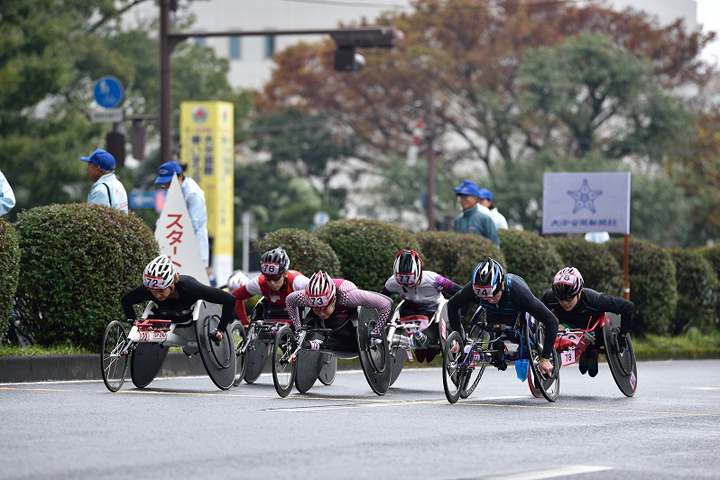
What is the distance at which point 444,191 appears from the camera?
5134 cm

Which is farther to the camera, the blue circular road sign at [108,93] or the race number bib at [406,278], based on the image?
the blue circular road sign at [108,93]

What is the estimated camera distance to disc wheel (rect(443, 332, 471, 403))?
12.7m

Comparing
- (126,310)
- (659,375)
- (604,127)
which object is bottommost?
(659,375)

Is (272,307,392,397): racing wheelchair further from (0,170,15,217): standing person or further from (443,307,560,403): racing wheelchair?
(0,170,15,217): standing person

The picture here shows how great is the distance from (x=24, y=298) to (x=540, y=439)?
7.74 metres

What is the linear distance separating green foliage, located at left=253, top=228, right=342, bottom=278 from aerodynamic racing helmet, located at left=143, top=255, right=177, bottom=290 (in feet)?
17.3

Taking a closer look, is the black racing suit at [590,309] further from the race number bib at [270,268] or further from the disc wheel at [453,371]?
the race number bib at [270,268]

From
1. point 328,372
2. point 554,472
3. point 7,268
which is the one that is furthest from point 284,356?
point 554,472

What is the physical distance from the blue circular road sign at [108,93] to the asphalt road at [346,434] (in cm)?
1214

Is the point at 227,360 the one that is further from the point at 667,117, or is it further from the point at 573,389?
the point at 667,117

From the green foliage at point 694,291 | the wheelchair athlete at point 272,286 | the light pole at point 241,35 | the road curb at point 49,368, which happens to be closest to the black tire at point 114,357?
the road curb at point 49,368

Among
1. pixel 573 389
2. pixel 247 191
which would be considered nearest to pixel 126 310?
pixel 573 389

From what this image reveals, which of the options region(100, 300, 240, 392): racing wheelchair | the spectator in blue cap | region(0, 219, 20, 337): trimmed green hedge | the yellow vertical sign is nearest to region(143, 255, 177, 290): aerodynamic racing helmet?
region(100, 300, 240, 392): racing wheelchair

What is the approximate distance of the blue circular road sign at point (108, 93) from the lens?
2611cm
